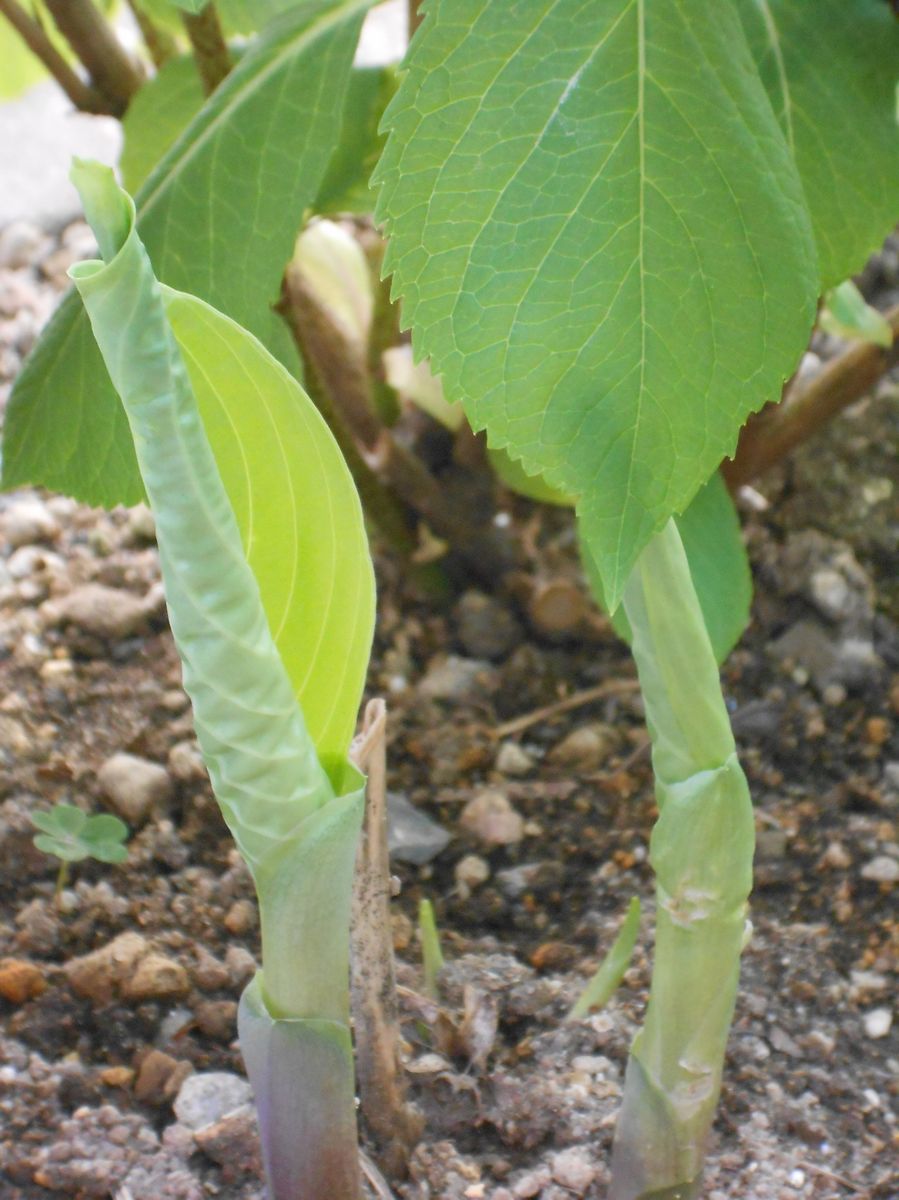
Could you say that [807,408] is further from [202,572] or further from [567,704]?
[202,572]

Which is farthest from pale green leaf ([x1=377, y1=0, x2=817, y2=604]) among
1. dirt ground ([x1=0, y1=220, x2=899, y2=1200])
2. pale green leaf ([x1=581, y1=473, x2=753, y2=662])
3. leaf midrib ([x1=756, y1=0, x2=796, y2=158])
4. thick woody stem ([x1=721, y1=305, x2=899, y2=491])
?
thick woody stem ([x1=721, y1=305, x2=899, y2=491])

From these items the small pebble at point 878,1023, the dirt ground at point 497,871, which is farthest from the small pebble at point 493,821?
the small pebble at point 878,1023

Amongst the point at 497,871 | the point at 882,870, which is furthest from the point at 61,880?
the point at 882,870

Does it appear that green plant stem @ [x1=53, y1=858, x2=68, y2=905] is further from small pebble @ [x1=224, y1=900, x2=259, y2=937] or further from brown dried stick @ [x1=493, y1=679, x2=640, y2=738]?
brown dried stick @ [x1=493, y1=679, x2=640, y2=738]

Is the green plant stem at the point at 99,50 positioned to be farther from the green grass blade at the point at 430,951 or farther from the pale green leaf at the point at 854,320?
the green grass blade at the point at 430,951

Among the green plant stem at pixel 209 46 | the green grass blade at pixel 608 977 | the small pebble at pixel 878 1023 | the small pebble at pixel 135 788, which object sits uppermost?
the green plant stem at pixel 209 46

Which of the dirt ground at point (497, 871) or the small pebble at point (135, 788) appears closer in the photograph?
the dirt ground at point (497, 871)
